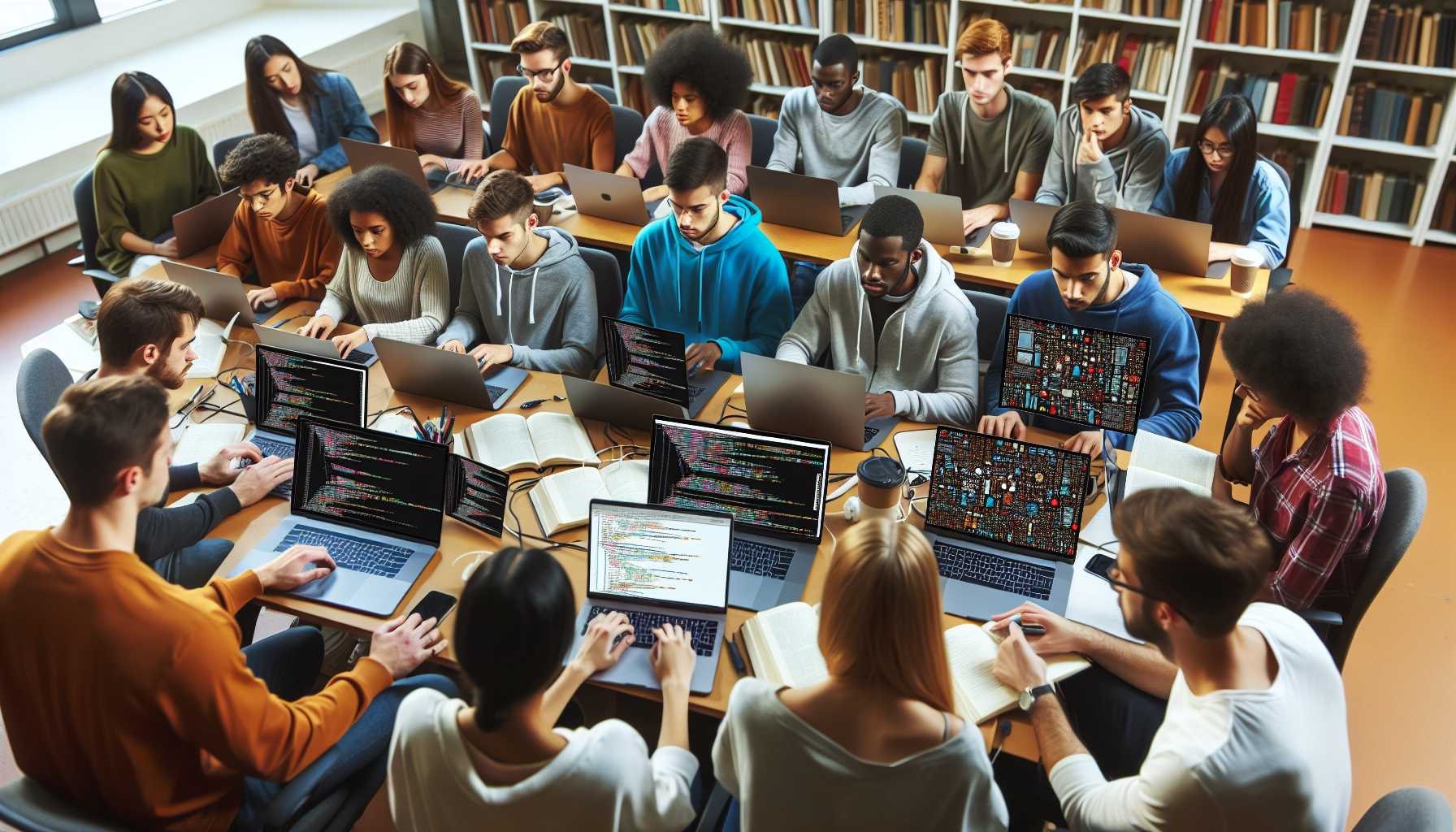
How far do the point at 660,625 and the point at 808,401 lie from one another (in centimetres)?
68

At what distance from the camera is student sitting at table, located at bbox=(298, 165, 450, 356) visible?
10.5ft

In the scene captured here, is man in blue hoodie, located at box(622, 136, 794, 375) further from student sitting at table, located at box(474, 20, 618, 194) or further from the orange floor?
the orange floor

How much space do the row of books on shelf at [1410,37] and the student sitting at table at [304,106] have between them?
465cm

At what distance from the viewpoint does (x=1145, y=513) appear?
67.4 inches

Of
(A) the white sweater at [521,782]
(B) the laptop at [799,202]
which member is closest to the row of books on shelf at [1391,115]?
(B) the laptop at [799,202]

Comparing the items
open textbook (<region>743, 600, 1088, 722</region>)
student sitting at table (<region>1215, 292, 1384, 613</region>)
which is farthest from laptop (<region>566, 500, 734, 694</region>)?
student sitting at table (<region>1215, 292, 1384, 613</region>)

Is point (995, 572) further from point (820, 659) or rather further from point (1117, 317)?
point (1117, 317)

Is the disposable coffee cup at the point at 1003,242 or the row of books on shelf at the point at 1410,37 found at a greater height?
the row of books on shelf at the point at 1410,37

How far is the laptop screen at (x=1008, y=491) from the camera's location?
2182mm

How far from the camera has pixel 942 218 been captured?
Answer: 12.0ft

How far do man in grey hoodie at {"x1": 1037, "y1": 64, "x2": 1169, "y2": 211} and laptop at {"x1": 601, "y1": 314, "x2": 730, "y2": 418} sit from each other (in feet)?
5.89

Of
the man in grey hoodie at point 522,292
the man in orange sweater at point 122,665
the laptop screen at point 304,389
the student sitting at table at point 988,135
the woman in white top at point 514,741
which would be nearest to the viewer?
the woman in white top at point 514,741

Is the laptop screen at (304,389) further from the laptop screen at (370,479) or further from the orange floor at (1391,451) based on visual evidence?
the orange floor at (1391,451)

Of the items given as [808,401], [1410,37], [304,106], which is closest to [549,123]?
[304,106]
